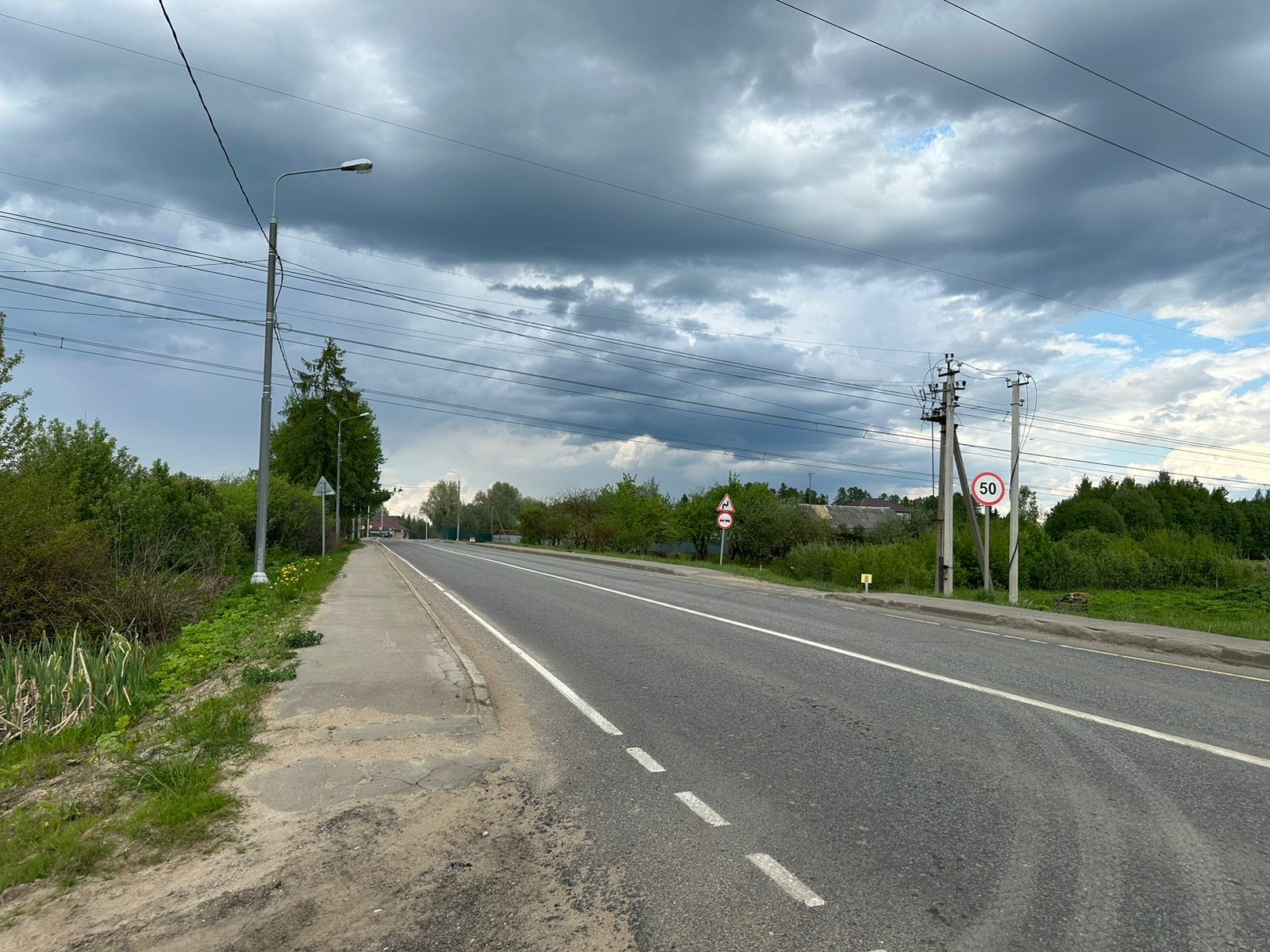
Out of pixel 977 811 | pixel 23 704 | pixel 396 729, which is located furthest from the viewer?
pixel 23 704

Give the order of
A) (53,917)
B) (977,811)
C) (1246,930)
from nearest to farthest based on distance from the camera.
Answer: (1246,930), (53,917), (977,811)

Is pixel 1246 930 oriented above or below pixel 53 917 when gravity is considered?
above

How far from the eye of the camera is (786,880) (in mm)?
3973

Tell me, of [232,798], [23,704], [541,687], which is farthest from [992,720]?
[23,704]

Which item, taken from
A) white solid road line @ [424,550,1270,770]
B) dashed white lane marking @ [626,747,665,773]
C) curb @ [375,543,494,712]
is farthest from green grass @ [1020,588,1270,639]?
curb @ [375,543,494,712]

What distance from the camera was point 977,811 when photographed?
4883 mm

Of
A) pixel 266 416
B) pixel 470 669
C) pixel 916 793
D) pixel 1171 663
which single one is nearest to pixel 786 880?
pixel 916 793

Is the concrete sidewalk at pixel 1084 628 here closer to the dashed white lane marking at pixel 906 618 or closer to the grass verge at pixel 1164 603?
the grass verge at pixel 1164 603

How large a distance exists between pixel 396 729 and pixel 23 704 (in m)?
4.58

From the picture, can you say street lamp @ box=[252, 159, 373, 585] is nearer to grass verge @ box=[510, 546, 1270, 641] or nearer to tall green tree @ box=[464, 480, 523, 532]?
grass verge @ box=[510, 546, 1270, 641]

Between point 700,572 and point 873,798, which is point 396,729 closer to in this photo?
point 873,798

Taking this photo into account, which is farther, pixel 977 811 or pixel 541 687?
pixel 541 687

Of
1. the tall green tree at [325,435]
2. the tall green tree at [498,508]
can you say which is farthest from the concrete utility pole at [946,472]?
A: the tall green tree at [498,508]

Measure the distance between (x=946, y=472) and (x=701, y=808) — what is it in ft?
72.3
